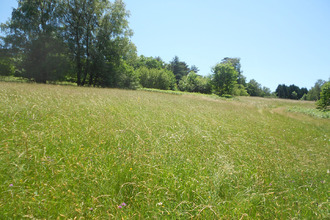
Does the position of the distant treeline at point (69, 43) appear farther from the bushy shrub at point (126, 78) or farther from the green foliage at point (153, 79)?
the green foliage at point (153, 79)

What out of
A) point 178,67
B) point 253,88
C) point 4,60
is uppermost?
point 178,67

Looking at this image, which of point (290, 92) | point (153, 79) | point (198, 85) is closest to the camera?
point (153, 79)

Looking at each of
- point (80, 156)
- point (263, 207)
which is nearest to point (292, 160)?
point (263, 207)

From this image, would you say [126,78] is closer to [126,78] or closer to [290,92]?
[126,78]

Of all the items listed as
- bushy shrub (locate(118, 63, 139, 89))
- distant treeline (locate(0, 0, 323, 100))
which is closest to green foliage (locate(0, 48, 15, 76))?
distant treeline (locate(0, 0, 323, 100))

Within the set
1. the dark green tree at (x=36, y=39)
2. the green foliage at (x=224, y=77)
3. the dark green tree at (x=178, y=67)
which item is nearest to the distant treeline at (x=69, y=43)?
the dark green tree at (x=36, y=39)

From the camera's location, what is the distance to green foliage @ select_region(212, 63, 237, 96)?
42594 mm

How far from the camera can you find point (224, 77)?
43000 mm

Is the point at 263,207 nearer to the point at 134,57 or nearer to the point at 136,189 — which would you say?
the point at 136,189

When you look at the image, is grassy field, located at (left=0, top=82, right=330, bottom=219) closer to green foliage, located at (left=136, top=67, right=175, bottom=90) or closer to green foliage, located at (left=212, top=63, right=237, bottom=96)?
green foliage, located at (left=212, top=63, right=237, bottom=96)

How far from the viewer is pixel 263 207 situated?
177 centimetres

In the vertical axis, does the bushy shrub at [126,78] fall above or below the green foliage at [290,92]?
below

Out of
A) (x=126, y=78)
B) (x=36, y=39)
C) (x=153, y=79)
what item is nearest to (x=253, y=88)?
(x=153, y=79)

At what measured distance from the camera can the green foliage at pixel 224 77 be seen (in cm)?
4259
